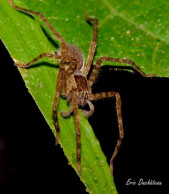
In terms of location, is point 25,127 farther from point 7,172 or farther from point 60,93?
point 60,93

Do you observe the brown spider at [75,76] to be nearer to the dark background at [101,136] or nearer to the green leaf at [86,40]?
the green leaf at [86,40]

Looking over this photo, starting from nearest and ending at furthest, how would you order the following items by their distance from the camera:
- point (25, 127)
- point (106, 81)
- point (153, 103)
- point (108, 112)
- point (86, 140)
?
point (86, 140) → point (106, 81) → point (108, 112) → point (153, 103) → point (25, 127)

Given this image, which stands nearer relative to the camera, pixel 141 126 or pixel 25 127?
pixel 141 126

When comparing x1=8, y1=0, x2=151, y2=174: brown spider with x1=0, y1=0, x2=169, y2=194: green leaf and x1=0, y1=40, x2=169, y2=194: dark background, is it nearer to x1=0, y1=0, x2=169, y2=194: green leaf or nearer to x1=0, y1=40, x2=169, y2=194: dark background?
x1=0, y1=0, x2=169, y2=194: green leaf

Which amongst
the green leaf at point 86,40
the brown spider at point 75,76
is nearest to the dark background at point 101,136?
the brown spider at point 75,76

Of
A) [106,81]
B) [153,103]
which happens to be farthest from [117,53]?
[153,103]

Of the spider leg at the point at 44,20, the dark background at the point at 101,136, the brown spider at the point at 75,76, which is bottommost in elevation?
the dark background at the point at 101,136

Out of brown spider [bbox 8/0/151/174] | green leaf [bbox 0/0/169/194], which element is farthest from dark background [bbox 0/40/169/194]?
green leaf [bbox 0/0/169/194]
